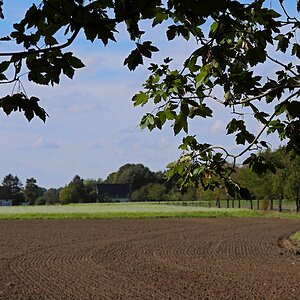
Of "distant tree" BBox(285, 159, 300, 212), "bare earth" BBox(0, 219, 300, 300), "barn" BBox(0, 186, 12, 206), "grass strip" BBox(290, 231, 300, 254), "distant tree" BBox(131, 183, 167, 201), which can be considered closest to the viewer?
"bare earth" BBox(0, 219, 300, 300)

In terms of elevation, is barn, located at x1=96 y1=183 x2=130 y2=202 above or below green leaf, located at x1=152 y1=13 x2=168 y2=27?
above

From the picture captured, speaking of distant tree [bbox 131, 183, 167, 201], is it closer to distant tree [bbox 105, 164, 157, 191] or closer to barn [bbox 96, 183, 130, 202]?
barn [bbox 96, 183, 130, 202]

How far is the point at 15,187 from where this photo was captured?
124 metres

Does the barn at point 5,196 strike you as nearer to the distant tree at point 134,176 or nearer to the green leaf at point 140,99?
the distant tree at point 134,176

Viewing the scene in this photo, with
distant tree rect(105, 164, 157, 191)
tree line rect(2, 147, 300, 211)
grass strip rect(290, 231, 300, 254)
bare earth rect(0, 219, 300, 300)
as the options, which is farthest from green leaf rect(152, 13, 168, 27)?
distant tree rect(105, 164, 157, 191)

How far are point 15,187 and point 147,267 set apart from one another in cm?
10948

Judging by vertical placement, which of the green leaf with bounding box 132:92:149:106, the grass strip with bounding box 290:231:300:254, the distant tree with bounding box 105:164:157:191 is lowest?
the grass strip with bounding box 290:231:300:254

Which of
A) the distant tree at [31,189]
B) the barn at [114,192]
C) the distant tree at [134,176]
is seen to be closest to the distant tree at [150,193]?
the barn at [114,192]

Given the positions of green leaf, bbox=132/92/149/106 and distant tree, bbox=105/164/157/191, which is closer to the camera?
green leaf, bbox=132/92/149/106

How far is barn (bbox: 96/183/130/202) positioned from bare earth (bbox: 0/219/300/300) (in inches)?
3180

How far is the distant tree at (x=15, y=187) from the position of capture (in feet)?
359

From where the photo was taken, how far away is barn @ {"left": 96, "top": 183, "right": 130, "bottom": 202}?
112919mm

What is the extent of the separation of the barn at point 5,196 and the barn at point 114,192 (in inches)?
665

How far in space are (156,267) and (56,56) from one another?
15828 mm
